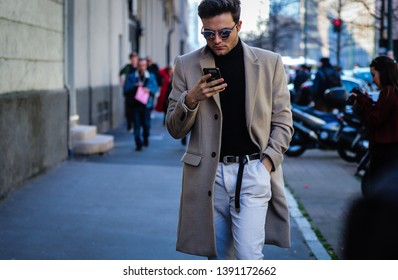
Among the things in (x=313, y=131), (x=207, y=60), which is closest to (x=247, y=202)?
(x=207, y=60)

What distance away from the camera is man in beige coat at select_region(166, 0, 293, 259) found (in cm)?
443

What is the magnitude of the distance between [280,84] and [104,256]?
299cm

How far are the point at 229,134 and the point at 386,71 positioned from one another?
3.95m

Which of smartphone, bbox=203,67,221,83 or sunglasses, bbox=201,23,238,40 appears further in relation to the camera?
sunglasses, bbox=201,23,238,40

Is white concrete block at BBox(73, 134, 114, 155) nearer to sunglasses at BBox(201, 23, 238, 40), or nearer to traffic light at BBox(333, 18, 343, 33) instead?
sunglasses at BBox(201, 23, 238, 40)

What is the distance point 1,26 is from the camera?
953cm

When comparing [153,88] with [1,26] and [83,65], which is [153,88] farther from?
[1,26]

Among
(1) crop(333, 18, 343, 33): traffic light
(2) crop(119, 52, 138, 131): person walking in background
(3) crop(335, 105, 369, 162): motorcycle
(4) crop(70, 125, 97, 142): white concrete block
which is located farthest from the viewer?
(1) crop(333, 18, 343, 33): traffic light

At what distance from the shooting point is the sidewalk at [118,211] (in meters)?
7.37

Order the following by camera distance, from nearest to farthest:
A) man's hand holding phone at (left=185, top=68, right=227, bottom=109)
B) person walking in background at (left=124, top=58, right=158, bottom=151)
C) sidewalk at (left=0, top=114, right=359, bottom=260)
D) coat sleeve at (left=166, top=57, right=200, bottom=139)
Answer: man's hand holding phone at (left=185, top=68, right=227, bottom=109) < coat sleeve at (left=166, top=57, right=200, bottom=139) < sidewalk at (left=0, top=114, right=359, bottom=260) < person walking in background at (left=124, top=58, right=158, bottom=151)

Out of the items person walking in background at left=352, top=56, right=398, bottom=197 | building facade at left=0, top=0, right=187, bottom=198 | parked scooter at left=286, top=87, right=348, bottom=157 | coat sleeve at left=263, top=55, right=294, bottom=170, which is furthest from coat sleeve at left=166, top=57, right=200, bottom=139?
parked scooter at left=286, top=87, right=348, bottom=157

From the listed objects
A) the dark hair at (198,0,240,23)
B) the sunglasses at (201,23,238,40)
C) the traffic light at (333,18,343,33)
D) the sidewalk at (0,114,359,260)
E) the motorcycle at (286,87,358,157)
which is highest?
the traffic light at (333,18,343,33)

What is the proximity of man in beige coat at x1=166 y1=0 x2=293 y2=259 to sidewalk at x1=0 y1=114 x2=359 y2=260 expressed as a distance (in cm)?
49

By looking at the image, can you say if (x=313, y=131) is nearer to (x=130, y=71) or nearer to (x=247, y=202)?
(x=130, y=71)
